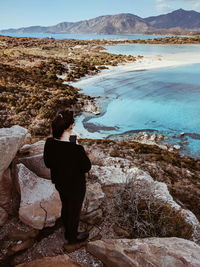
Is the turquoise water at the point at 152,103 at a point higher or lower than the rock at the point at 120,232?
lower

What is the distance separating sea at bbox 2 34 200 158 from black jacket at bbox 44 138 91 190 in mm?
7008

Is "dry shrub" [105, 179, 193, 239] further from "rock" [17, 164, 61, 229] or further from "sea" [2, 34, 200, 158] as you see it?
"sea" [2, 34, 200, 158]

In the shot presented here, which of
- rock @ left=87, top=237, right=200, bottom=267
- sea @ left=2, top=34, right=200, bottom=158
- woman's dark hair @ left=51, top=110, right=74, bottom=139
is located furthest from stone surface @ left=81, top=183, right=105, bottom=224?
sea @ left=2, top=34, right=200, bottom=158

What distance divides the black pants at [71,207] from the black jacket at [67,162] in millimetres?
90

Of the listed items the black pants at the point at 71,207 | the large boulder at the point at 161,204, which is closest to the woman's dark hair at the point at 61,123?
the black pants at the point at 71,207

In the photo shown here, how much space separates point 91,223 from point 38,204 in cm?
89

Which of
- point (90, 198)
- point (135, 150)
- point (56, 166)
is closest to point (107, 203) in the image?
point (90, 198)

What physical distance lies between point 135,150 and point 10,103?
7.57 meters

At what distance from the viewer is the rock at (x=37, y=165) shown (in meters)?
3.99

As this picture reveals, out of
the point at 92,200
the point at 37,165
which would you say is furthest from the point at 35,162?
the point at 92,200

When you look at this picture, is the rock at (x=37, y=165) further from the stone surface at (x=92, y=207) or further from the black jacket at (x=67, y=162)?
the black jacket at (x=67, y=162)

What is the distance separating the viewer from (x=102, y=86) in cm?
1967

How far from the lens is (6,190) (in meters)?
3.69

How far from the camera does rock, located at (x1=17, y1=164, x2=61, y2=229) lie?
3.40 metres
